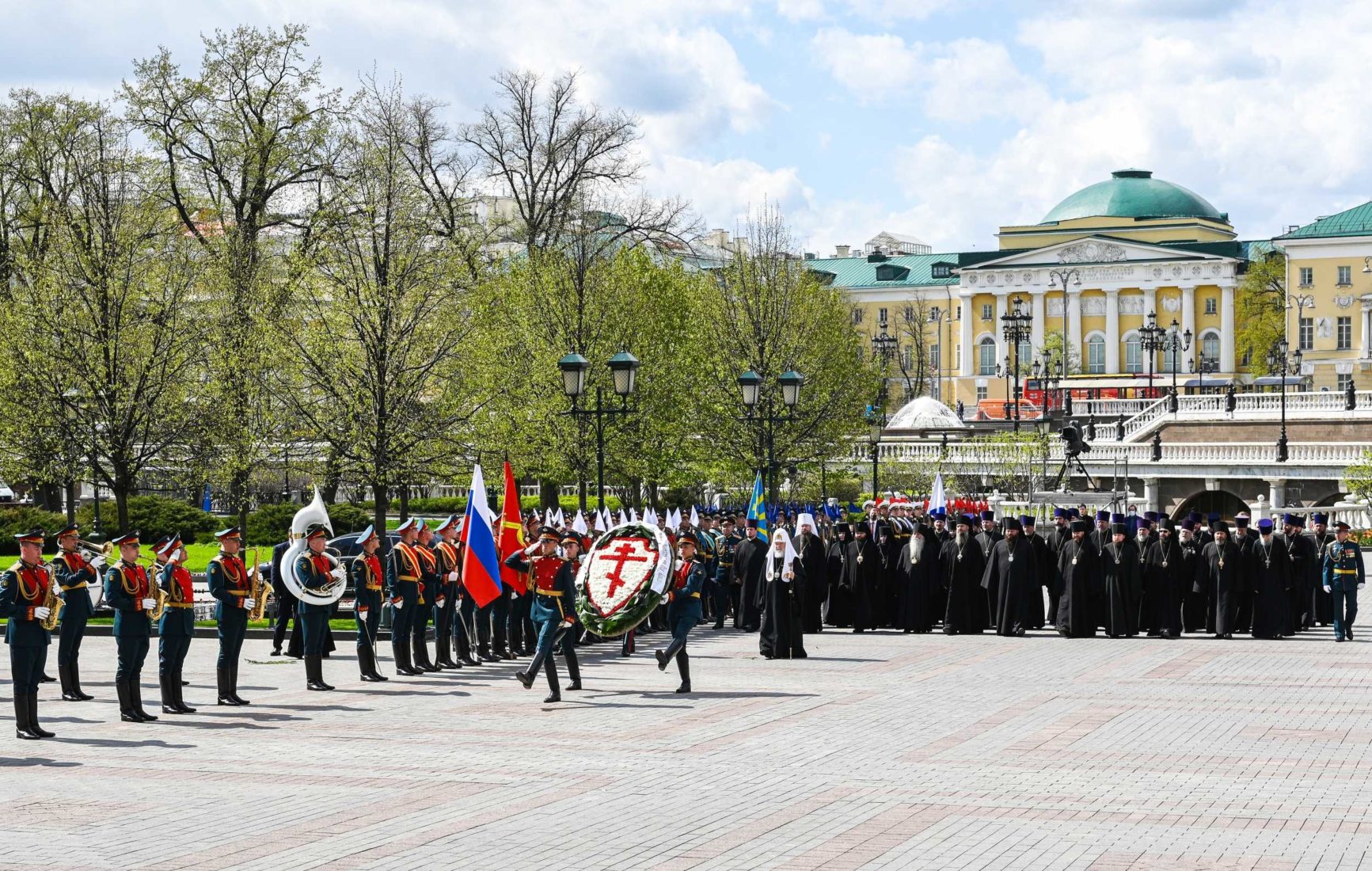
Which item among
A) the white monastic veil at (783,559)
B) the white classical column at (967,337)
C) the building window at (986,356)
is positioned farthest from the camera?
the white classical column at (967,337)

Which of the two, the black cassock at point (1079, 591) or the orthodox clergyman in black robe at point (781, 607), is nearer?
the orthodox clergyman in black robe at point (781, 607)

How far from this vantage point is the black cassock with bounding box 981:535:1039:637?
25719mm

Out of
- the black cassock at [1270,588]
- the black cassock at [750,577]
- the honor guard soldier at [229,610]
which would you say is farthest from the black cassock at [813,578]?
the honor guard soldier at [229,610]

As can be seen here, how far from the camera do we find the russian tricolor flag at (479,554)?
20.9 meters

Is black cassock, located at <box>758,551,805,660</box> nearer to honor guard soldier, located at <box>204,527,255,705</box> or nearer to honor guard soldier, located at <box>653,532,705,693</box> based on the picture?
honor guard soldier, located at <box>653,532,705,693</box>

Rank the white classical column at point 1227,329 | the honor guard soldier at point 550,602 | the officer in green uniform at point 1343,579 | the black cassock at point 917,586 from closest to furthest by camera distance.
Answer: the honor guard soldier at point 550,602
the officer in green uniform at point 1343,579
the black cassock at point 917,586
the white classical column at point 1227,329

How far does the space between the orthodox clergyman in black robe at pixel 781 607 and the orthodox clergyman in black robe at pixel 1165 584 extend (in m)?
6.13

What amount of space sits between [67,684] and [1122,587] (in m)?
14.3

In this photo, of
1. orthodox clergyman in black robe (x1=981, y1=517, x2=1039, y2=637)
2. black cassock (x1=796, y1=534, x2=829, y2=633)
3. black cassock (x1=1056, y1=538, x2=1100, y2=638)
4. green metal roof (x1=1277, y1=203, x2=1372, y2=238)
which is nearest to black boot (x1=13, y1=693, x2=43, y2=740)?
black cassock (x1=796, y1=534, x2=829, y2=633)

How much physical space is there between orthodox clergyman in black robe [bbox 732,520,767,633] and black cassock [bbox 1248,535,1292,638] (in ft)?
22.5

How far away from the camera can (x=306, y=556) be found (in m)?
19.3

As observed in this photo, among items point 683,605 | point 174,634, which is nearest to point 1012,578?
point 683,605

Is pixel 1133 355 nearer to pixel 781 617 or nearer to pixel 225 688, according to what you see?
pixel 781 617

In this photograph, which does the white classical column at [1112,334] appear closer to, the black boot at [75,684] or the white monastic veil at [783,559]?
the white monastic veil at [783,559]
